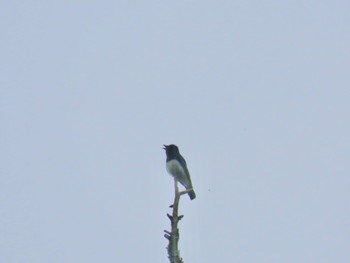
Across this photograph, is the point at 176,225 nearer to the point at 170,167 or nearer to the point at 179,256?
the point at 179,256

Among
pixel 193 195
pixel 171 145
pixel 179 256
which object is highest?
pixel 171 145

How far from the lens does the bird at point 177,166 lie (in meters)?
22.0

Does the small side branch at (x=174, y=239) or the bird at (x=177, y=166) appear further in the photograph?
the bird at (x=177, y=166)

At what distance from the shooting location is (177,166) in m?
22.0

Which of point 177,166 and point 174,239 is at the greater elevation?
point 177,166

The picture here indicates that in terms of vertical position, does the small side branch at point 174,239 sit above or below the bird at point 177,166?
below

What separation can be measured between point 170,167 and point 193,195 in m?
1.54

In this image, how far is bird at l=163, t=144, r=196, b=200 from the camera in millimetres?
22031

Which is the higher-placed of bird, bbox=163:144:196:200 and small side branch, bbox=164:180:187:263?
bird, bbox=163:144:196:200

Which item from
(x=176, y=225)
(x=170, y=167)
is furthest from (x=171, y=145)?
(x=176, y=225)

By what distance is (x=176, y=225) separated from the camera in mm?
14898

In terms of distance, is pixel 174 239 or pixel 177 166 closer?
pixel 174 239

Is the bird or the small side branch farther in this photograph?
the bird

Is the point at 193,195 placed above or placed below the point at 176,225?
above
